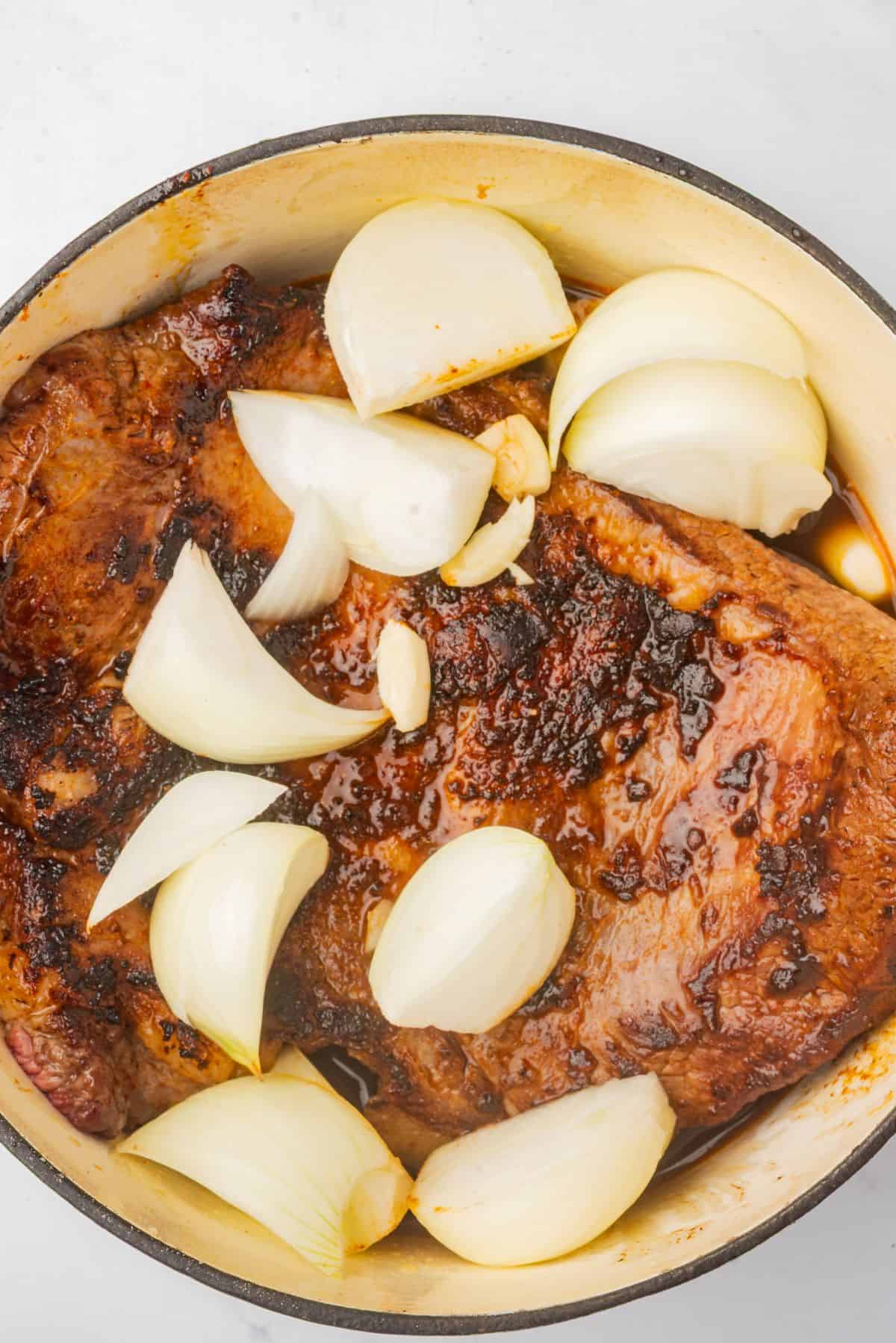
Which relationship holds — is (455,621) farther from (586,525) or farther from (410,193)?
(410,193)

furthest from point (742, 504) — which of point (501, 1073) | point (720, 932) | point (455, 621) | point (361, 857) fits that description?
point (501, 1073)

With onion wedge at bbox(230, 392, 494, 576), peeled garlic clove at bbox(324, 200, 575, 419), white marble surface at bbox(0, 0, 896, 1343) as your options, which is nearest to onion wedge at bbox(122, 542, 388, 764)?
onion wedge at bbox(230, 392, 494, 576)

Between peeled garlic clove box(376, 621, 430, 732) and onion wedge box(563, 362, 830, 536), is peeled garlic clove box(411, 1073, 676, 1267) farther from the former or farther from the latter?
onion wedge box(563, 362, 830, 536)

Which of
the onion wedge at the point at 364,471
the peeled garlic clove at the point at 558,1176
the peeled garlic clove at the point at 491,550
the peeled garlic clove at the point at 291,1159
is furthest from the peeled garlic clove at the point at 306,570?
the peeled garlic clove at the point at 558,1176

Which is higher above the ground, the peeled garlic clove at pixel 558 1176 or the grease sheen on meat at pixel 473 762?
the grease sheen on meat at pixel 473 762

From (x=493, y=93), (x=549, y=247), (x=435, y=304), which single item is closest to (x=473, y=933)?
(x=435, y=304)

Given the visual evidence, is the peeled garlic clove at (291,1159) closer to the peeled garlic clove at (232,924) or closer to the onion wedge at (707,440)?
the peeled garlic clove at (232,924)

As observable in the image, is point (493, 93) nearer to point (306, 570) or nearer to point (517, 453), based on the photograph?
point (517, 453)
